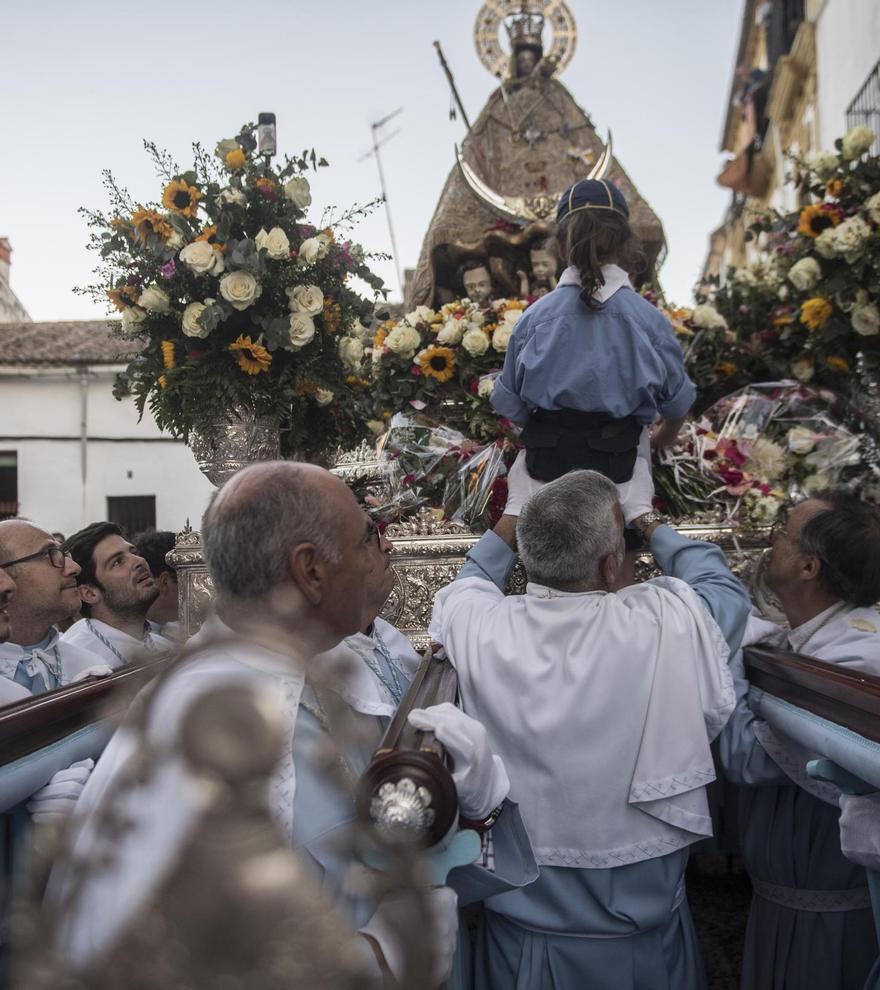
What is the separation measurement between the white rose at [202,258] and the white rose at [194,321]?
0.46 feet

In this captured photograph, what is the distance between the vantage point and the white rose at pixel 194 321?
381cm

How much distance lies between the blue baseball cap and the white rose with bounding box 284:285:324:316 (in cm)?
108

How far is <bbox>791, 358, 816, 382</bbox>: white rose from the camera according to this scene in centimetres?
473

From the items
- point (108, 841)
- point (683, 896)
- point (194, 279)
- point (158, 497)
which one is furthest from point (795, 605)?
point (158, 497)

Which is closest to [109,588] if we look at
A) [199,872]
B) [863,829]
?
[863,829]

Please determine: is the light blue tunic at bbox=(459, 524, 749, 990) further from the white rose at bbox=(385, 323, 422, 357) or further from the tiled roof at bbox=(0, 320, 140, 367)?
the tiled roof at bbox=(0, 320, 140, 367)

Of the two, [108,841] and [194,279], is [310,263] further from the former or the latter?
[108,841]

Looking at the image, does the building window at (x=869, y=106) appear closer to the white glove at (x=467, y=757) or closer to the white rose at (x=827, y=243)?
the white rose at (x=827, y=243)

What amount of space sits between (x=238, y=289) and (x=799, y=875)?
278cm

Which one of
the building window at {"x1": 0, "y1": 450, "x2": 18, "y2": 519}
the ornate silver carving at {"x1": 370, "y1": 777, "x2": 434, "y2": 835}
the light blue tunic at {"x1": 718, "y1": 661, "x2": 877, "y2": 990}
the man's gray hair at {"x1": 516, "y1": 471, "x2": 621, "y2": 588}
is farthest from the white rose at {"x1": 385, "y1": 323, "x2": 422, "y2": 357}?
the building window at {"x1": 0, "y1": 450, "x2": 18, "y2": 519}

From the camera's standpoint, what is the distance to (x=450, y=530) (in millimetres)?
3646

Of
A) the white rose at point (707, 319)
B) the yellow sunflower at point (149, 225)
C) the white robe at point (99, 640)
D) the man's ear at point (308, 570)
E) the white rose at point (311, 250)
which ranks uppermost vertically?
the yellow sunflower at point (149, 225)

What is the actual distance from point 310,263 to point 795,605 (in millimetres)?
2399

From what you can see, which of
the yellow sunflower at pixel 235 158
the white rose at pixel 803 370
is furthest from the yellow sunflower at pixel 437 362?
the white rose at pixel 803 370
